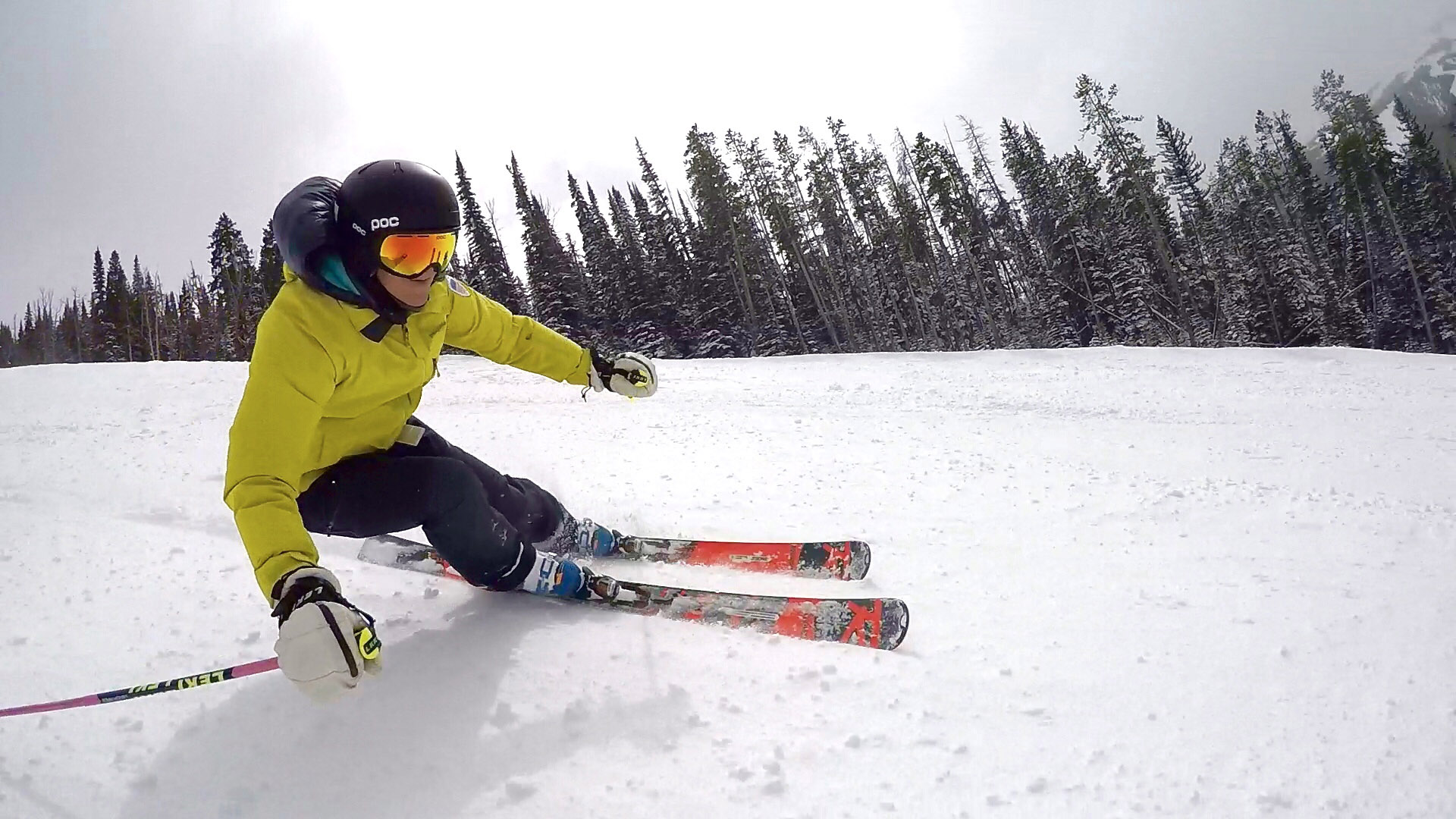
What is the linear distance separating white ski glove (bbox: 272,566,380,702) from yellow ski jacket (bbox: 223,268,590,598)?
0.51ft

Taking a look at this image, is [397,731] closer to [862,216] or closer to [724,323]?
[724,323]

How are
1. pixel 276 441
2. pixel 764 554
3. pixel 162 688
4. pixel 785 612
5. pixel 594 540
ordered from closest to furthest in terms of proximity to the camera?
1. pixel 162 688
2. pixel 276 441
3. pixel 785 612
4. pixel 764 554
5. pixel 594 540

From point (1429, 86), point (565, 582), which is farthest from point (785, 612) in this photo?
point (1429, 86)

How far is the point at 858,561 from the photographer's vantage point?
3.00 m

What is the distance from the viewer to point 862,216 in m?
39.5

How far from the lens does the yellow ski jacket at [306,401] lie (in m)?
1.92

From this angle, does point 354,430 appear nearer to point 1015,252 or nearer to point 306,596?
point 306,596

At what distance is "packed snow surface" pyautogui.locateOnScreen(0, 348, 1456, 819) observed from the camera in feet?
5.25

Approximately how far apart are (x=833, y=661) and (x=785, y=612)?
323mm

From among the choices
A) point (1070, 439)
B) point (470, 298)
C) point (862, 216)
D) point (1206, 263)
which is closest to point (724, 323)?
point (862, 216)

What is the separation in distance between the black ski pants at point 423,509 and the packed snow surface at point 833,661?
22cm

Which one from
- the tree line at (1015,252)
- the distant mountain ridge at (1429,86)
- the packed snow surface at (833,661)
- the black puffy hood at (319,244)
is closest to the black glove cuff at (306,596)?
the packed snow surface at (833,661)

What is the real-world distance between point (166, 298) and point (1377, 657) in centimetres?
8280

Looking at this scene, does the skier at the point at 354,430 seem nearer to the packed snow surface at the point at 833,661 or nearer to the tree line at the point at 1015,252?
the packed snow surface at the point at 833,661
